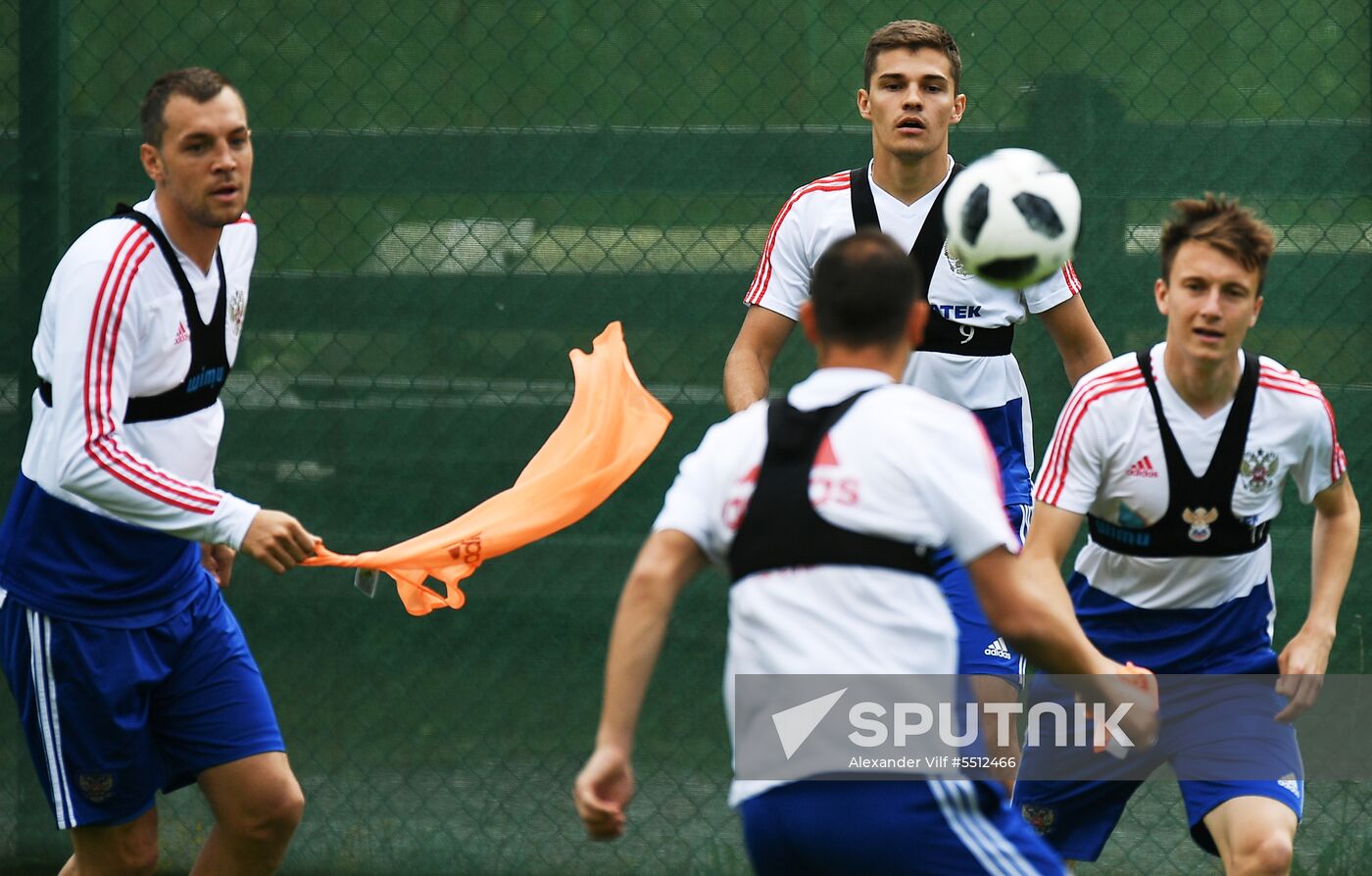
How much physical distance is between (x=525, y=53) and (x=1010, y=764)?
2760 millimetres

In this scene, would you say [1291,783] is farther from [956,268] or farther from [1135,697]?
[956,268]

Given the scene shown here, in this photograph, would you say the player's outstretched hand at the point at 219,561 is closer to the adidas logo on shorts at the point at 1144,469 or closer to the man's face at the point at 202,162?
the man's face at the point at 202,162

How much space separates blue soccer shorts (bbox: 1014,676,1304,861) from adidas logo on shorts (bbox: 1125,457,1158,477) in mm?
520

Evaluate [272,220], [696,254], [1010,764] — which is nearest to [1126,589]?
[1010,764]

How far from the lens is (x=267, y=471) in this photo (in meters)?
5.58

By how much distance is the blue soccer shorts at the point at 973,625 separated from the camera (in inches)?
173

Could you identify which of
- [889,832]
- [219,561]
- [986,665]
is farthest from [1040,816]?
[219,561]

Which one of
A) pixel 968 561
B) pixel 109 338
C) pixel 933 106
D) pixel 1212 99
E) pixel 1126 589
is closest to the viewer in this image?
pixel 968 561

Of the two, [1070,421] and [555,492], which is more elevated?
[1070,421]

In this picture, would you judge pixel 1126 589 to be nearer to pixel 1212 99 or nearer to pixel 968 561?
pixel 968 561

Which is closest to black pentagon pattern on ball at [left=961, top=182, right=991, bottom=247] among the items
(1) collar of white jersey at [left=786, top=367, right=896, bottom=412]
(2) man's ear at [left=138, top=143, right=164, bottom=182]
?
(1) collar of white jersey at [left=786, top=367, right=896, bottom=412]

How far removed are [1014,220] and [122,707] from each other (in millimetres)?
2396

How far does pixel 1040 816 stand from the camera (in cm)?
411

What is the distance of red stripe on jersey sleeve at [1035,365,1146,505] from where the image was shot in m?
3.79
